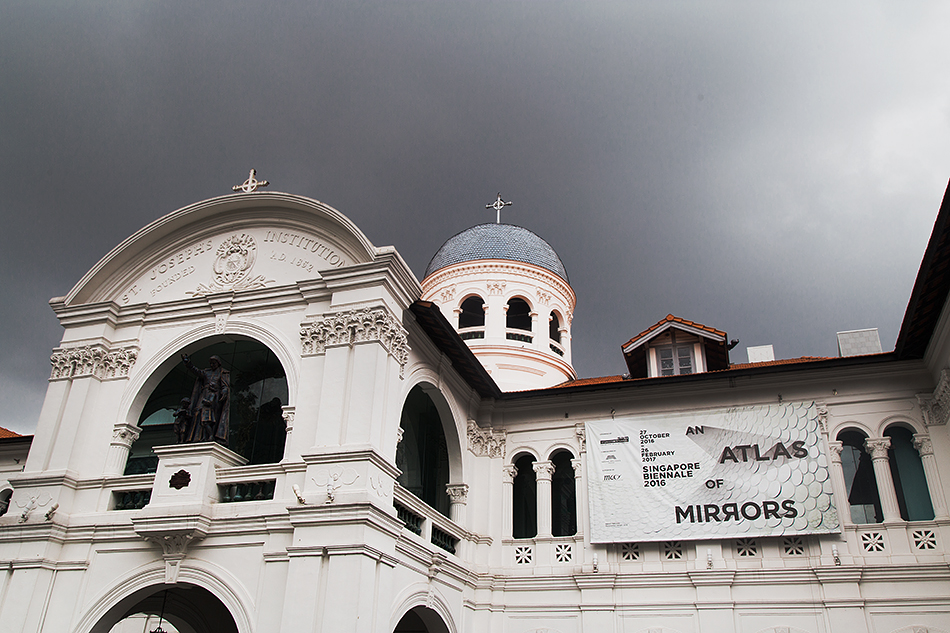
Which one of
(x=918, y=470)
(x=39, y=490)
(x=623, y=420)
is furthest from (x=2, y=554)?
(x=918, y=470)

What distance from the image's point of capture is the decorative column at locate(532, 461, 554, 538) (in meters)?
20.4

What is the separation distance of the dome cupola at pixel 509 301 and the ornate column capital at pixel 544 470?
6.19 m

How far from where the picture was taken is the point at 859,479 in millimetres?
19125

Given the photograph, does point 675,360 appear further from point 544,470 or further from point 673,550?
point 673,550

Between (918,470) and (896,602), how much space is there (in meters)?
3.59

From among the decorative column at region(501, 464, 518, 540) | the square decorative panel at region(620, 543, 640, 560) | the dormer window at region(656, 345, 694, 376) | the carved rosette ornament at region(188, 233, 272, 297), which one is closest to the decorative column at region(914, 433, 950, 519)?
the dormer window at region(656, 345, 694, 376)

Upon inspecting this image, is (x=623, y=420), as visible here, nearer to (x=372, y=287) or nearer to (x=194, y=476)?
(x=372, y=287)

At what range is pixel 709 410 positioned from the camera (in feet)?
66.6

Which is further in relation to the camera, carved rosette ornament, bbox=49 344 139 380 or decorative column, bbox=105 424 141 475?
carved rosette ornament, bbox=49 344 139 380

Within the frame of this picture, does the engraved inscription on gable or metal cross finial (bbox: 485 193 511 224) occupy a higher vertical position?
metal cross finial (bbox: 485 193 511 224)

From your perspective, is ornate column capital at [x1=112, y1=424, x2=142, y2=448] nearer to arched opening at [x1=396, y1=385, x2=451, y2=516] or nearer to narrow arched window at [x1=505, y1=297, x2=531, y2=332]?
arched opening at [x1=396, y1=385, x2=451, y2=516]

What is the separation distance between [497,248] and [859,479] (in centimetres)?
1655

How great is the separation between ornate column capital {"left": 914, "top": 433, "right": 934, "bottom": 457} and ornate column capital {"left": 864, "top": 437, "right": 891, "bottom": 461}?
0.63 m

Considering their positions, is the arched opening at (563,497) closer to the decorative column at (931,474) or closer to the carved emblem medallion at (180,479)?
the decorative column at (931,474)
